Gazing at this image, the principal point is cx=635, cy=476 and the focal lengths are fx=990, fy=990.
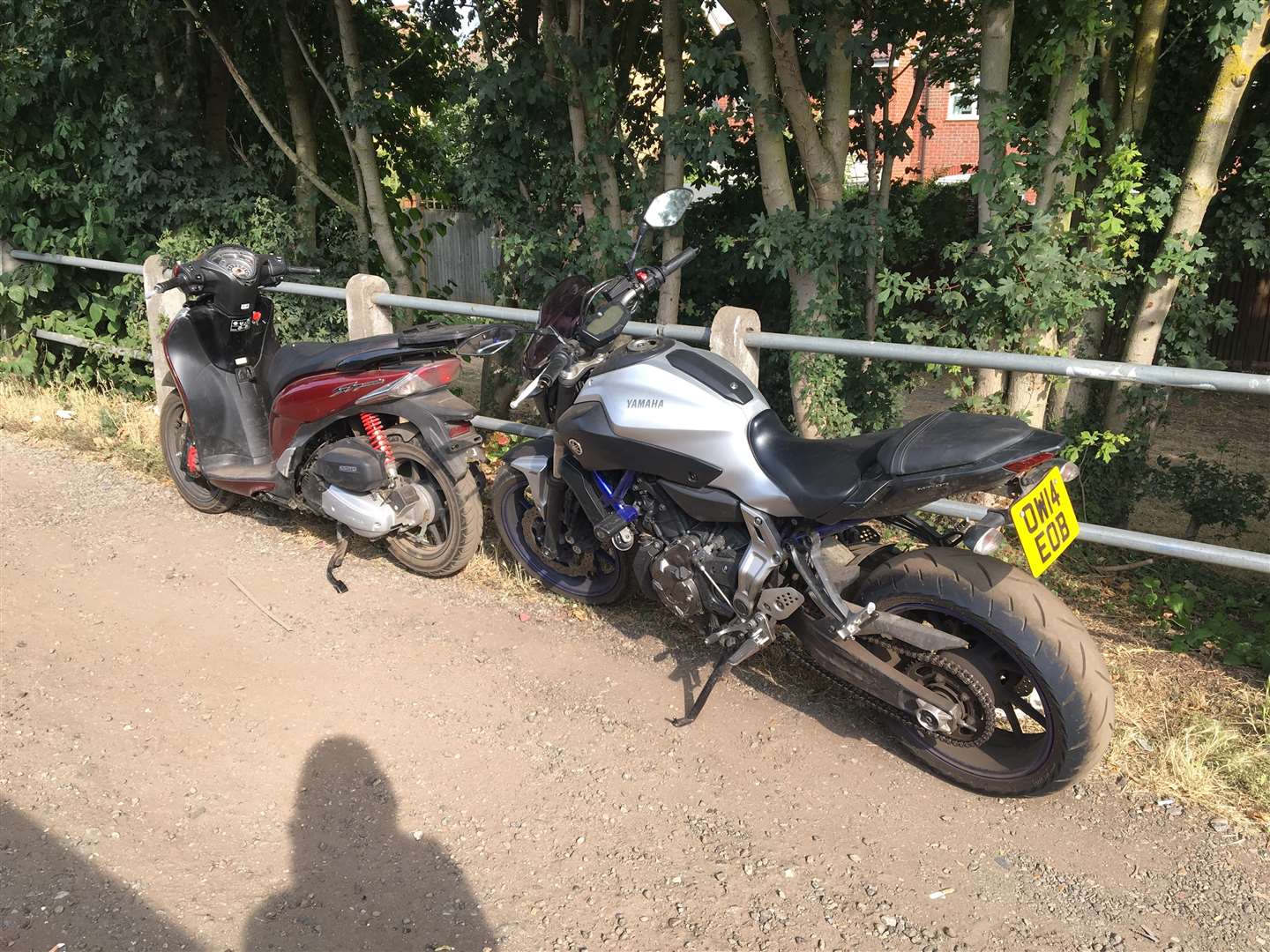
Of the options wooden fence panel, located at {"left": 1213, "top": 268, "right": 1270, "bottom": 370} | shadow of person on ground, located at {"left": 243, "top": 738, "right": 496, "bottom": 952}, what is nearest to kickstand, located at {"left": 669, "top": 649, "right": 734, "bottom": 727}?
shadow of person on ground, located at {"left": 243, "top": 738, "right": 496, "bottom": 952}

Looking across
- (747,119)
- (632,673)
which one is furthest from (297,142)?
(632,673)

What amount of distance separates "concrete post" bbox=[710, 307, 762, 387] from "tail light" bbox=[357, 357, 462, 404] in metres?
1.17

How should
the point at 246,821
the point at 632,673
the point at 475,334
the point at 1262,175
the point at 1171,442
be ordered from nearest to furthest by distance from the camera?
the point at 246,821 < the point at 632,673 < the point at 475,334 < the point at 1262,175 < the point at 1171,442

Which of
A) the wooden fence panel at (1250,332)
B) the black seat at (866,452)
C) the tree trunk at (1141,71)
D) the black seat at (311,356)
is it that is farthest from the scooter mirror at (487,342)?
the wooden fence panel at (1250,332)

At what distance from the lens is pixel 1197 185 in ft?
15.7

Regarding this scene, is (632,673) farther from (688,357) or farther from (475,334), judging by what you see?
(475,334)

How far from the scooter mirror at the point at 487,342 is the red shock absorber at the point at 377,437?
22.8 inches

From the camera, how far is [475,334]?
13.4ft

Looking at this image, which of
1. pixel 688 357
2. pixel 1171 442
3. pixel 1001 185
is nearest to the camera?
pixel 688 357

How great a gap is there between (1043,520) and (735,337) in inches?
68.6

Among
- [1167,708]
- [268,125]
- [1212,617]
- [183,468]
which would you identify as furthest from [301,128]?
[1167,708]

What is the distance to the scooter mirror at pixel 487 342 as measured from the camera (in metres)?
3.99

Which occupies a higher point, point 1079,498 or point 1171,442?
point 1079,498

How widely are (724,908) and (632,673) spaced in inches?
49.1
